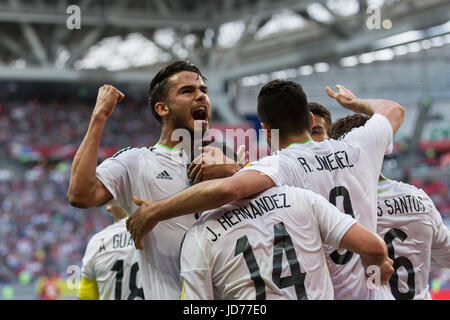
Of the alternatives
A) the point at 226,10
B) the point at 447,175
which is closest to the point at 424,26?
the point at 447,175

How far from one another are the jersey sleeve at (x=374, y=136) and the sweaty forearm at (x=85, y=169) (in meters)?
1.31

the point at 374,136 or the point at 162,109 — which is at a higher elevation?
the point at 162,109

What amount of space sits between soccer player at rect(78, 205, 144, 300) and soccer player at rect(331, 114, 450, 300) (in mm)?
1911

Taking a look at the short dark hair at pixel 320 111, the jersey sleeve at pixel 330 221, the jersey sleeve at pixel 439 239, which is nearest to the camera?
the jersey sleeve at pixel 330 221

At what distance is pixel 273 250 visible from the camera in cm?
239

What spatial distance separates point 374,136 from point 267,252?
37.5 inches

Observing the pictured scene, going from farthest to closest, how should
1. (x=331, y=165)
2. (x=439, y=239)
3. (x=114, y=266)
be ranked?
(x=114, y=266) → (x=439, y=239) → (x=331, y=165)

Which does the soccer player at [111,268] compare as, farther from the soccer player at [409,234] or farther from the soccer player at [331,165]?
the soccer player at [409,234]

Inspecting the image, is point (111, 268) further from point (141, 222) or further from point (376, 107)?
point (376, 107)

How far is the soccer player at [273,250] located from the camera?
2344mm

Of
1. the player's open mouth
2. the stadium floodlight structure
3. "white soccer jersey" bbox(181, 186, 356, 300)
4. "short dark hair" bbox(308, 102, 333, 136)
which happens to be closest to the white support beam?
the stadium floodlight structure

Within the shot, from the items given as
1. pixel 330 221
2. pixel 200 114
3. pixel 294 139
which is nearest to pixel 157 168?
pixel 200 114

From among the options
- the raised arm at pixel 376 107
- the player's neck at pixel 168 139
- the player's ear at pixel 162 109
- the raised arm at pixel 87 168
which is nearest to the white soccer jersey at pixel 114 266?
the player's neck at pixel 168 139

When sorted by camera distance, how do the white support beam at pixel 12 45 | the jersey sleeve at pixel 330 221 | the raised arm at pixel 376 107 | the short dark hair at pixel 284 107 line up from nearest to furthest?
1. the jersey sleeve at pixel 330 221
2. the short dark hair at pixel 284 107
3. the raised arm at pixel 376 107
4. the white support beam at pixel 12 45
